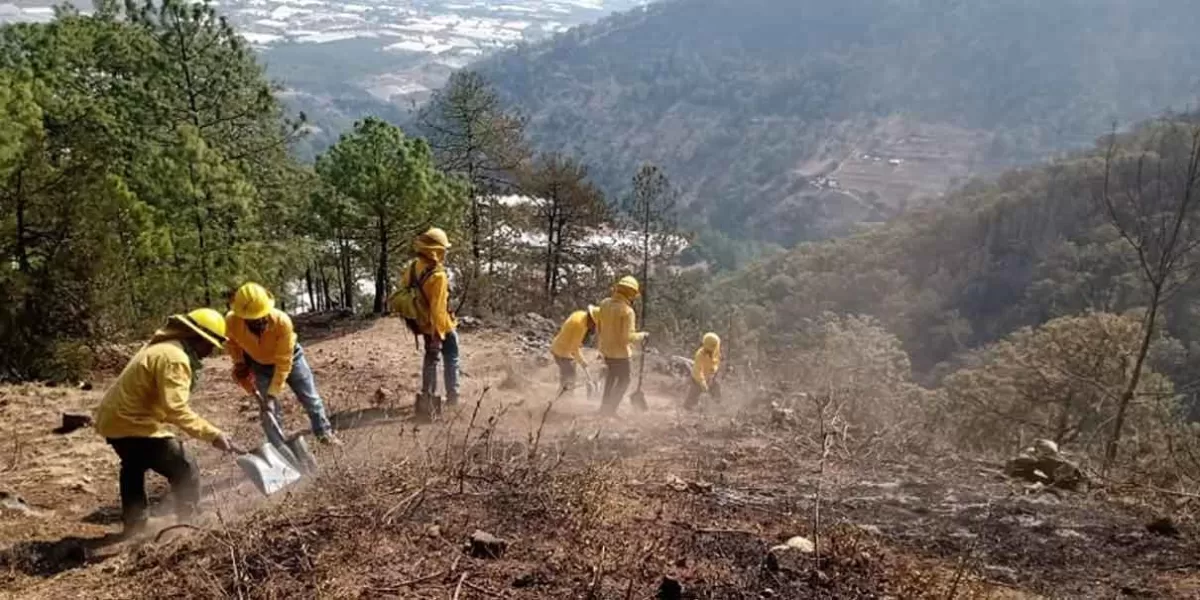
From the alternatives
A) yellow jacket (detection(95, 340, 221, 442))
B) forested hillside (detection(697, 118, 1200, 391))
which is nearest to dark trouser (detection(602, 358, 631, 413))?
yellow jacket (detection(95, 340, 221, 442))

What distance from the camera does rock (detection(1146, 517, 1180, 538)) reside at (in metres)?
4.96

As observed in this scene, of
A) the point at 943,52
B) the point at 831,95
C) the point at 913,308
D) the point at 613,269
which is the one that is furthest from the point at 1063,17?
the point at 613,269

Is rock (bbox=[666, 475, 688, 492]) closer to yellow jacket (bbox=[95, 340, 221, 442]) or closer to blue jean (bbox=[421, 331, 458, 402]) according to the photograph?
yellow jacket (bbox=[95, 340, 221, 442])

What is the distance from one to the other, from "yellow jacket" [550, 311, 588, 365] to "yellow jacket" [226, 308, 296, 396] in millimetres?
3604

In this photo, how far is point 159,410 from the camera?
15.5 feet

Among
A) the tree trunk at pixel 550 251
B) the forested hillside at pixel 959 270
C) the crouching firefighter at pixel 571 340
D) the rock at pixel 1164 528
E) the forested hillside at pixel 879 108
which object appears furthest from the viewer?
the forested hillside at pixel 879 108

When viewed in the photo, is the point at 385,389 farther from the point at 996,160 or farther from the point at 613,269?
the point at 996,160

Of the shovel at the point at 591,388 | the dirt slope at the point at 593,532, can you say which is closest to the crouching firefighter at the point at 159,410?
the dirt slope at the point at 593,532

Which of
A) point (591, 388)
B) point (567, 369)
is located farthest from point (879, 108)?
point (567, 369)

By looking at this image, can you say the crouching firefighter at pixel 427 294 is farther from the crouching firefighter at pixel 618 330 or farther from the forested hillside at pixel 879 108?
the forested hillside at pixel 879 108

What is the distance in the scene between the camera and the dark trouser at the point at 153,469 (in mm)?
4836

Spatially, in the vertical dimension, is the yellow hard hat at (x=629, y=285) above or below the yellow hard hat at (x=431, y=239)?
below

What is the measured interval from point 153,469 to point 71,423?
324 cm

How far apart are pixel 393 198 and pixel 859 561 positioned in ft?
45.3
